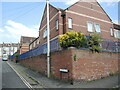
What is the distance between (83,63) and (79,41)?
5.94 feet

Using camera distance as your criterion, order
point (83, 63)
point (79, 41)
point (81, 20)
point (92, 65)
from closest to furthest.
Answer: point (83, 63) → point (79, 41) → point (92, 65) → point (81, 20)

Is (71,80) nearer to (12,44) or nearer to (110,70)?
(110,70)

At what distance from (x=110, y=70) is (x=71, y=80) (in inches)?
175

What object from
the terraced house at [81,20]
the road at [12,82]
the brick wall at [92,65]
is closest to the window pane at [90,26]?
the terraced house at [81,20]

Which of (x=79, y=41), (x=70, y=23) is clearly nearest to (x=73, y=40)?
(x=79, y=41)

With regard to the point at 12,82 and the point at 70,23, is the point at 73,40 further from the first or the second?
the point at 70,23

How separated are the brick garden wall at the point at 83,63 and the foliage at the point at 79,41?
0.52 metres

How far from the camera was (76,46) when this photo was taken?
9742 millimetres

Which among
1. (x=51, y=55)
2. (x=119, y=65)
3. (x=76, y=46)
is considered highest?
(x=76, y=46)

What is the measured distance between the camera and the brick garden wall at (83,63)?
919 cm

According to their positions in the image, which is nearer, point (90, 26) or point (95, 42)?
point (95, 42)

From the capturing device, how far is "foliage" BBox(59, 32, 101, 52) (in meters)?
9.72

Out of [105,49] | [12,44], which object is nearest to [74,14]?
[105,49]

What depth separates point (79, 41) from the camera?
981 cm
